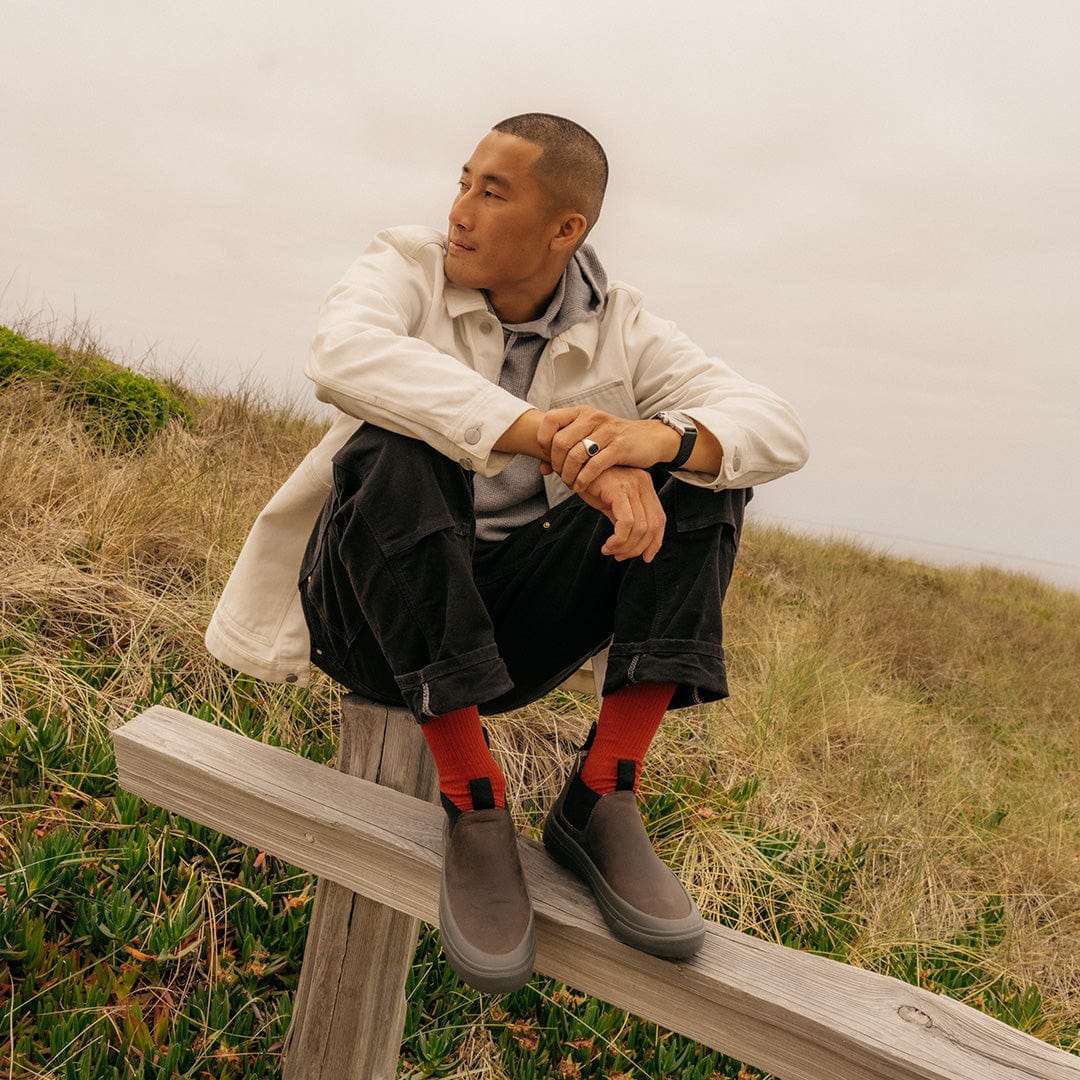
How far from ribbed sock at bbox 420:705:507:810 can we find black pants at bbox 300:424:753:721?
7 centimetres

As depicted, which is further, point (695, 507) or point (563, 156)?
point (563, 156)

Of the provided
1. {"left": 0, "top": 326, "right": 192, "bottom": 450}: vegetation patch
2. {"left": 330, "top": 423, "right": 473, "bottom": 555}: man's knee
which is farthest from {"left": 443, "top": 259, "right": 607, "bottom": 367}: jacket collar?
{"left": 0, "top": 326, "right": 192, "bottom": 450}: vegetation patch

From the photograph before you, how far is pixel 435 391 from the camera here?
1.65m

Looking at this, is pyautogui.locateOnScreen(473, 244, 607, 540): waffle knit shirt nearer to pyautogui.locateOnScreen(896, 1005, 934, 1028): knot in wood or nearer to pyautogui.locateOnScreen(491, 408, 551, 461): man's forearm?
pyautogui.locateOnScreen(491, 408, 551, 461): man's forearm

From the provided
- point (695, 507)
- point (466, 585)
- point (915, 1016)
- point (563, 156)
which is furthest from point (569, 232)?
point (915, 1016)

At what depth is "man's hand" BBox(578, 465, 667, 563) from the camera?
1.60 m

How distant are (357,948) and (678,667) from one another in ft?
3.55

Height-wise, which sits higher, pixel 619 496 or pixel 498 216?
pixel 498 216

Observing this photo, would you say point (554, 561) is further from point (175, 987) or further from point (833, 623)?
point (833, 623)

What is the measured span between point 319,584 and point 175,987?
4.42ft

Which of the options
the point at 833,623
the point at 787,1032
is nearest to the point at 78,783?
the point at 787,1032

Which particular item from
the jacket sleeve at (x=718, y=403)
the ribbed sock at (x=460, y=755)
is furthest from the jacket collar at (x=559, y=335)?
the ribbed sock at (x=460, y=755)

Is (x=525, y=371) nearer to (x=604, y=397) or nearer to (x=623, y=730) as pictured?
(x=604, y=397)

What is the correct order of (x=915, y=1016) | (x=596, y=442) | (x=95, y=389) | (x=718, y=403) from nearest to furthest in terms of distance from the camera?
(x=915, y=1016) < (x=596, y=442) < (x=718, y=403) < (x=95, y=389)
